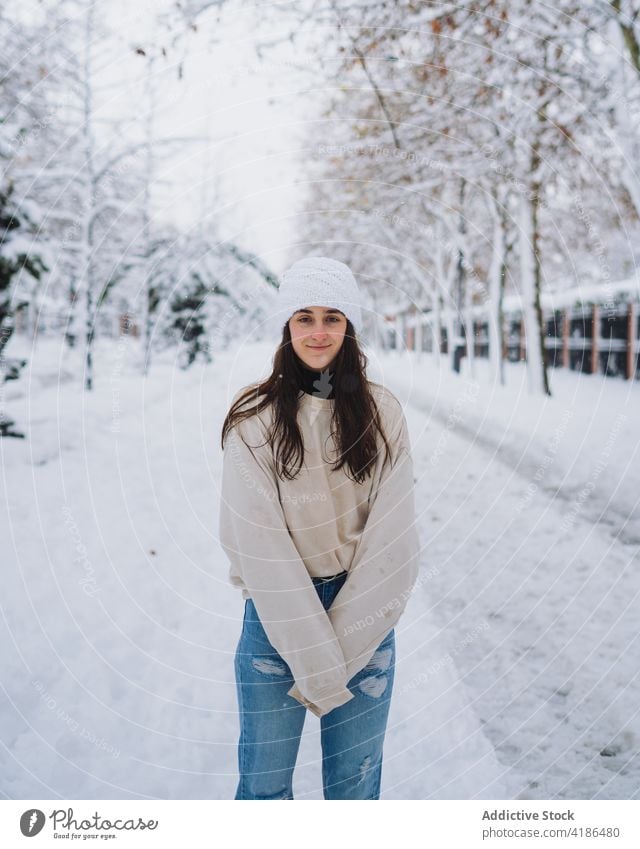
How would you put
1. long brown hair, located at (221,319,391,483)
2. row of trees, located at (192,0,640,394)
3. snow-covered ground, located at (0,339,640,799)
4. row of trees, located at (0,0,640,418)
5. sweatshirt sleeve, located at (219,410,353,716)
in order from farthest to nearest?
row of trees, located at (192,0,640,394)
row of trees, located at (0,0,640,418)
snow-covered ground, located at (0,339,640,799)
long brown hair, located at (221,319,391,483)
sweatshirt sleeve, located at (219,410,353,716)

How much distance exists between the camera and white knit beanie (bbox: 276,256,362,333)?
1.55 m

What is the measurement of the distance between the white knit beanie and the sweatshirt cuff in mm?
911

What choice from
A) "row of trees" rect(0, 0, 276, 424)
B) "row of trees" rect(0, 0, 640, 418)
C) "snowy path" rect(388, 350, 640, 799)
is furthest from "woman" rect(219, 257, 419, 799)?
"row of trees" rect(0, 0, 276, 424)

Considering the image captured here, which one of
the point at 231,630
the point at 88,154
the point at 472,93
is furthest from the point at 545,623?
the point at 88,154

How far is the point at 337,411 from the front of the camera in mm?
1602

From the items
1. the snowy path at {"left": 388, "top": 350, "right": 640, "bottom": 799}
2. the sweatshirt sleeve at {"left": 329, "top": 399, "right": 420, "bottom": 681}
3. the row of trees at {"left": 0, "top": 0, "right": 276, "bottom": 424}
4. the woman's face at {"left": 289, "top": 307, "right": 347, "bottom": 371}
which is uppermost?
Result: the row of trees at {"left": 0, "top": 0, "right": 276, "bottom": 424}

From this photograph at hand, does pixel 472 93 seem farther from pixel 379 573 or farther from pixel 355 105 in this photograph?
pixel 379 573

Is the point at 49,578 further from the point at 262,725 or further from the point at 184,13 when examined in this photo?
the point at 184,13

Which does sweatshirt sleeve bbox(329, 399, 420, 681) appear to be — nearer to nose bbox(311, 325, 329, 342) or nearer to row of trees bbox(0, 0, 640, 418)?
nose bbox(311, 325, 329, 342)

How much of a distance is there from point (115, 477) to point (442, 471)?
3.38 m

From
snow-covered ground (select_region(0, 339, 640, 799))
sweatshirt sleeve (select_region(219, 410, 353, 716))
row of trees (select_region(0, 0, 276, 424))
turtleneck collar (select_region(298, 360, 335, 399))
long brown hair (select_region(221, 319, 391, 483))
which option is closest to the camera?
sweatshirt sleeve (select_region(219, 410, 353, 716))

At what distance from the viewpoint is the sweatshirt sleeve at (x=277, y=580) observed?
1419 mm
